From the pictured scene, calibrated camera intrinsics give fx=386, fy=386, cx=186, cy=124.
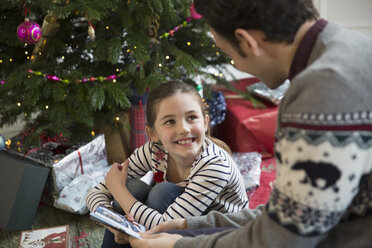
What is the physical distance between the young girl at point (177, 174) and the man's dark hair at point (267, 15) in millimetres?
549

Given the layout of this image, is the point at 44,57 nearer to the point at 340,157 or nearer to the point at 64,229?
the point at 64,229

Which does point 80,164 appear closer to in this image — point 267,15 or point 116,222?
point 116,222

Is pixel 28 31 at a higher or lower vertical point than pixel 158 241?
higher

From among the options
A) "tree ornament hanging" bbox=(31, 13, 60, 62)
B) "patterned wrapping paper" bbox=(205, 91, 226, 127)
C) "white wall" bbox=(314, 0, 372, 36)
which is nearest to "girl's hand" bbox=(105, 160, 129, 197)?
"tree ornament hanging" bbox=(31, 13, 60, 62)

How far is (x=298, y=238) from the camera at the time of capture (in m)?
0.64

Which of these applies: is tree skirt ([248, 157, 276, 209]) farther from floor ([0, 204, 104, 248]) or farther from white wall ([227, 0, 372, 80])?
white wall ([227, 0, 372, 80])

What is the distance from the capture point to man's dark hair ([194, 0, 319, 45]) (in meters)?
0.69

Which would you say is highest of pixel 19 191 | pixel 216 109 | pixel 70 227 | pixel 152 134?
pixel 216 109

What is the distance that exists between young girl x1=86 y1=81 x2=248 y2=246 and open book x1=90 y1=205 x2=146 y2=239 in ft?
0.33

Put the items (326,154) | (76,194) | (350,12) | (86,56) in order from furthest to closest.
A: (350,12) → (86,56) → (76,194) → (326,154)

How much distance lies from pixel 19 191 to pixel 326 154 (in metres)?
1.48

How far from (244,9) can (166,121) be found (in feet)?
2.06

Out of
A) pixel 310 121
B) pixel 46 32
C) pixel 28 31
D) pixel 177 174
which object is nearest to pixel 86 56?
pixel 46 32

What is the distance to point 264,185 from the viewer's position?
6.61 ft
